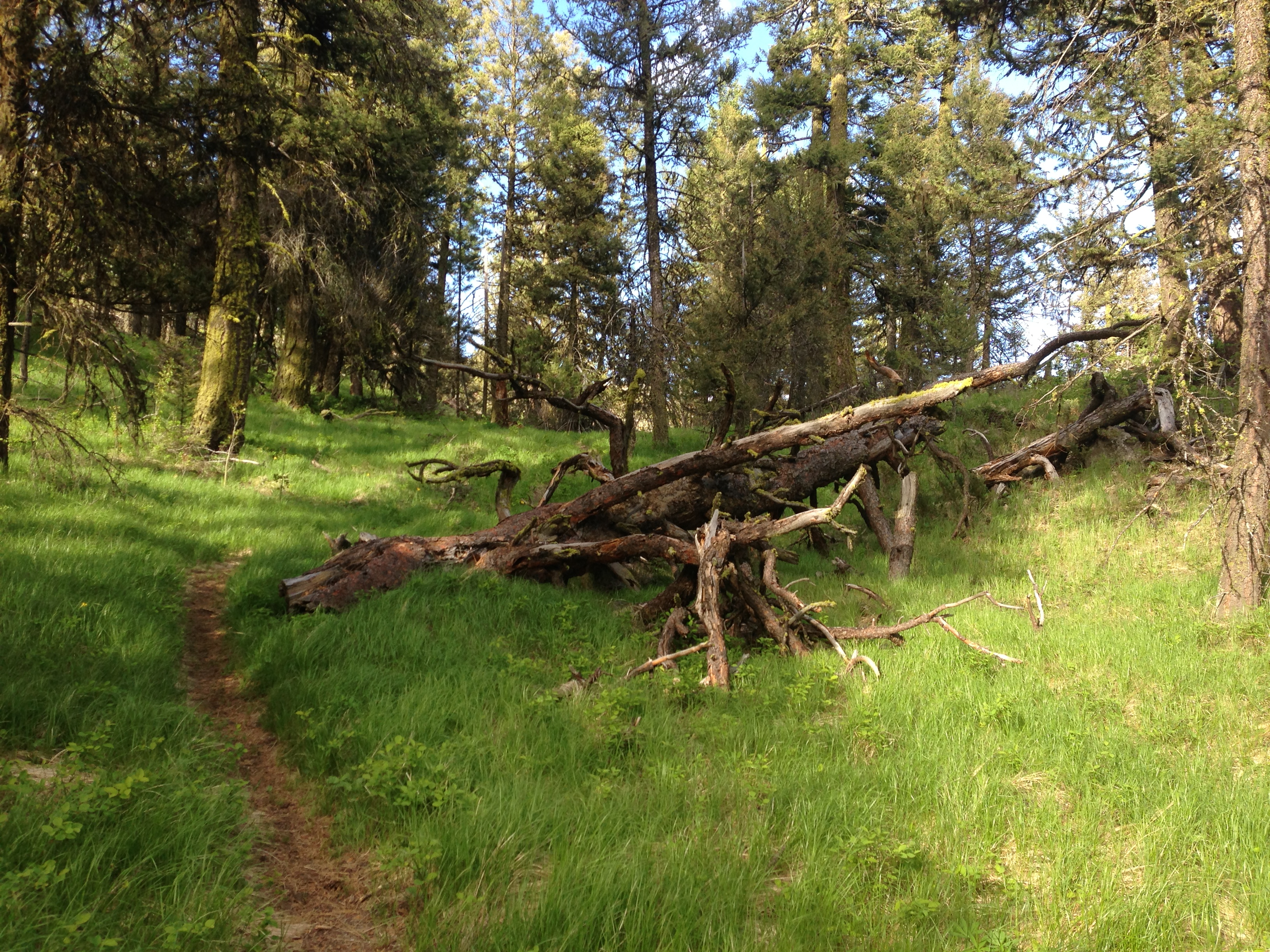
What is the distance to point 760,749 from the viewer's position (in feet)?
14.4

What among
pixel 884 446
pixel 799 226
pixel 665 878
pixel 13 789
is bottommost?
pixel 665 878

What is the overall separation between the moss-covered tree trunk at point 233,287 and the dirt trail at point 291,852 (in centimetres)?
758

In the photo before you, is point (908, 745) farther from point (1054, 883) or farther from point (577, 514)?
point (577, 514)

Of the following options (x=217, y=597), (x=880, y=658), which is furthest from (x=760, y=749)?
(x=217, y=597)

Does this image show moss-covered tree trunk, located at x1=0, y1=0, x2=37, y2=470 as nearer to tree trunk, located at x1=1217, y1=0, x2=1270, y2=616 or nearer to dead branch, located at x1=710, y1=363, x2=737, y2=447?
dead branch, located at x1=710, y1=363, x2=737, y2=447

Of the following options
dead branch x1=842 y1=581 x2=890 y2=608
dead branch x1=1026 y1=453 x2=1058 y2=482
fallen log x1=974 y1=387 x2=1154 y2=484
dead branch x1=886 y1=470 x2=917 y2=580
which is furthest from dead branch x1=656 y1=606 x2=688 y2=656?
dead branch x1=1026 y1=453 x2=1058 y2=482

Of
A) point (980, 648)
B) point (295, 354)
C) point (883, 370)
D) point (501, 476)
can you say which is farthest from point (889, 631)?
point (295, 354)

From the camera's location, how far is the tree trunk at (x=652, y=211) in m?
16.5

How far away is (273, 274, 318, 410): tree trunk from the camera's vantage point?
1872 cm

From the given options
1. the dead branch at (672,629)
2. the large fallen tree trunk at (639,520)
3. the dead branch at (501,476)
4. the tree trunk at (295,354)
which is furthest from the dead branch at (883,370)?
the tree trunk at (295,354)

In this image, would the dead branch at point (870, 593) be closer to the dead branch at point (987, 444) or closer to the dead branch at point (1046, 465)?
the dead branch at point (987, 444)

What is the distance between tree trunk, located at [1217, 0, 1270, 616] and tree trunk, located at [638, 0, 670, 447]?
1156 cm

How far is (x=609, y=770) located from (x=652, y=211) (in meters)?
15.4

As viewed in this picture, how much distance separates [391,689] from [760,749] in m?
2.56
